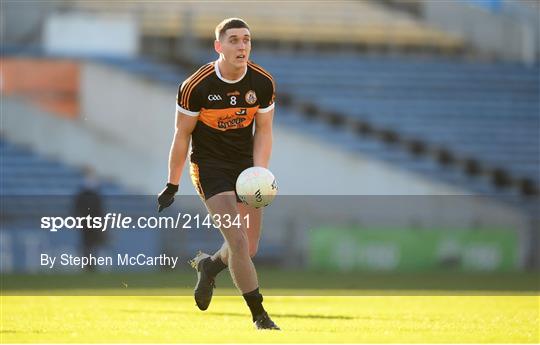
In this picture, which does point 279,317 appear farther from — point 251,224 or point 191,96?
point 191,96

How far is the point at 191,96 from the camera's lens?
10.3 metres

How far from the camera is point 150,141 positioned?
1093 inches

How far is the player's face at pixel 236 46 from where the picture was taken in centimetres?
1013

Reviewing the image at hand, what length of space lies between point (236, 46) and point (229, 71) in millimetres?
253

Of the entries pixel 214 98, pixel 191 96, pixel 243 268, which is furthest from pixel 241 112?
pixel 243 268

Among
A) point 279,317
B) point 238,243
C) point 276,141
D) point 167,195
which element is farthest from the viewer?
point 276,141

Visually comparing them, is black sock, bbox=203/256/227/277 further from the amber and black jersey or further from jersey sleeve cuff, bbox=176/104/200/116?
jersey sleeve cuff, bbox=176/104/200/116

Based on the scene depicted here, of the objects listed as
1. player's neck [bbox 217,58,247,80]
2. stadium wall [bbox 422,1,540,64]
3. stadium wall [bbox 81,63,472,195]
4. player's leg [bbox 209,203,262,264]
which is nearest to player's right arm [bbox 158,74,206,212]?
player's neck [bbox 217,58,247,80]

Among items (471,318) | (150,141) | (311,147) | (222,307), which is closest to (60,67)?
(150,141)

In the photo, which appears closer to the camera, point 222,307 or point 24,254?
point 222,307

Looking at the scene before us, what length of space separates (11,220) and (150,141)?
16.5 ft

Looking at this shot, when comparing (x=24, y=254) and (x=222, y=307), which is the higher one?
(x=222, y=307)

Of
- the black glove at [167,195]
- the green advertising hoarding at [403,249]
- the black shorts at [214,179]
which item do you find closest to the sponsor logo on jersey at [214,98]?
the black shorts at [214,179]

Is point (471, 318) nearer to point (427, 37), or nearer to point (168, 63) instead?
point (168, 63)
